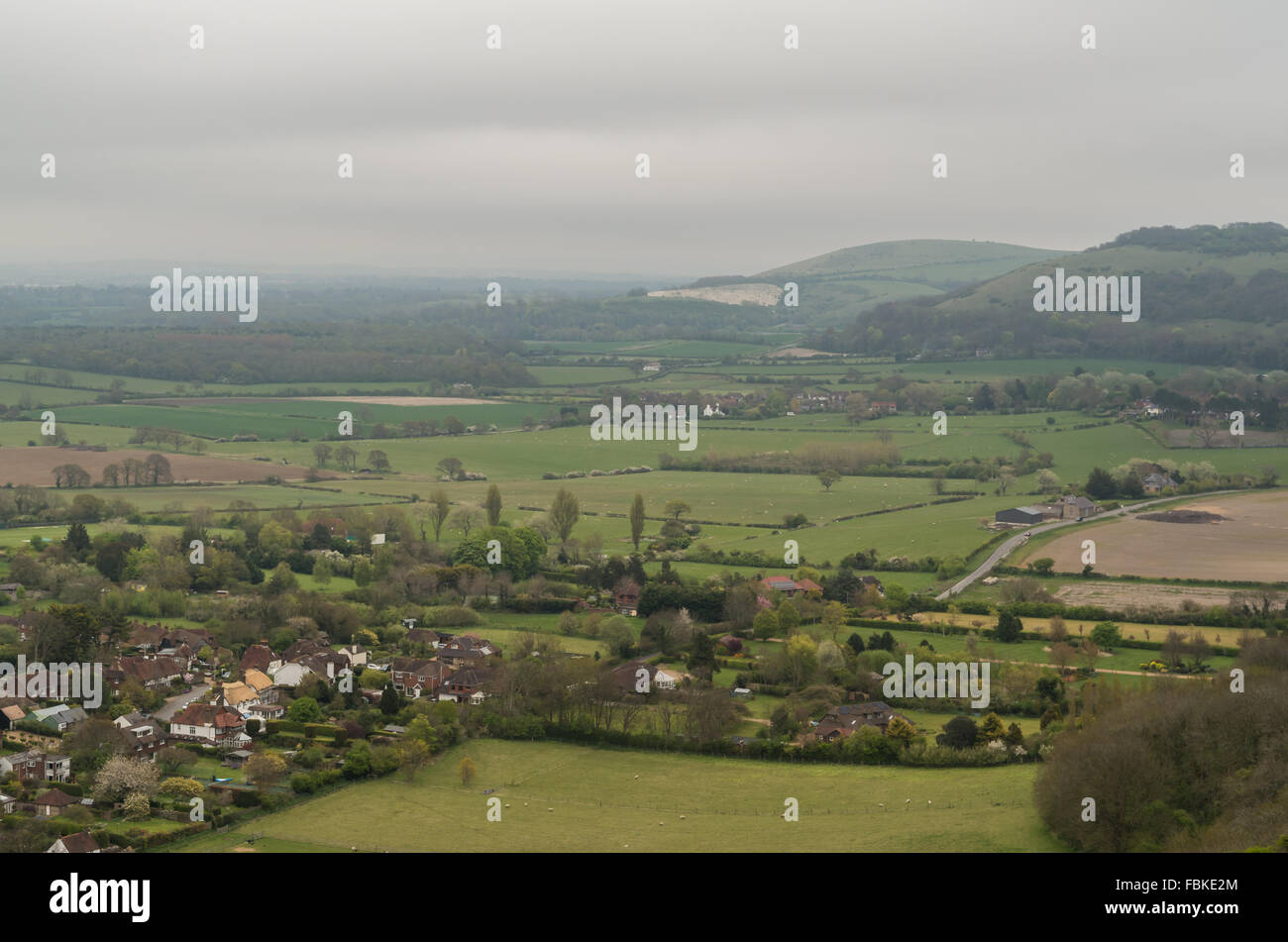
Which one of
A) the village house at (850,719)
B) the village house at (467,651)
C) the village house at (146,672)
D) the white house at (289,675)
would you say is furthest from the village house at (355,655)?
the village house at (850,719)

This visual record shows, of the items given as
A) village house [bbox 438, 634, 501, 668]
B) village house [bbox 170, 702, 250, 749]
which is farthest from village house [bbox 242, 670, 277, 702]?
village house [bbox 438, 634, 501, 668]

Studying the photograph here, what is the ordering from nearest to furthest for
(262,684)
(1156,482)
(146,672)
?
(262,684)
(146,672)
(1156,482)

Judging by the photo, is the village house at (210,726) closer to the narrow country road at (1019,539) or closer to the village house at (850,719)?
the village house at (850,719)

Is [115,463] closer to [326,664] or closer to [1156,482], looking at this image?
[326,664]

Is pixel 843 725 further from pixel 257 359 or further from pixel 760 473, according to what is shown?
pixel 257 359

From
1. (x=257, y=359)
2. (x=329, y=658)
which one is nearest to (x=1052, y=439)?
(x=329, y=658)

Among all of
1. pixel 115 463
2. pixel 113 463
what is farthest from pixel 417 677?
pixel 113 463
